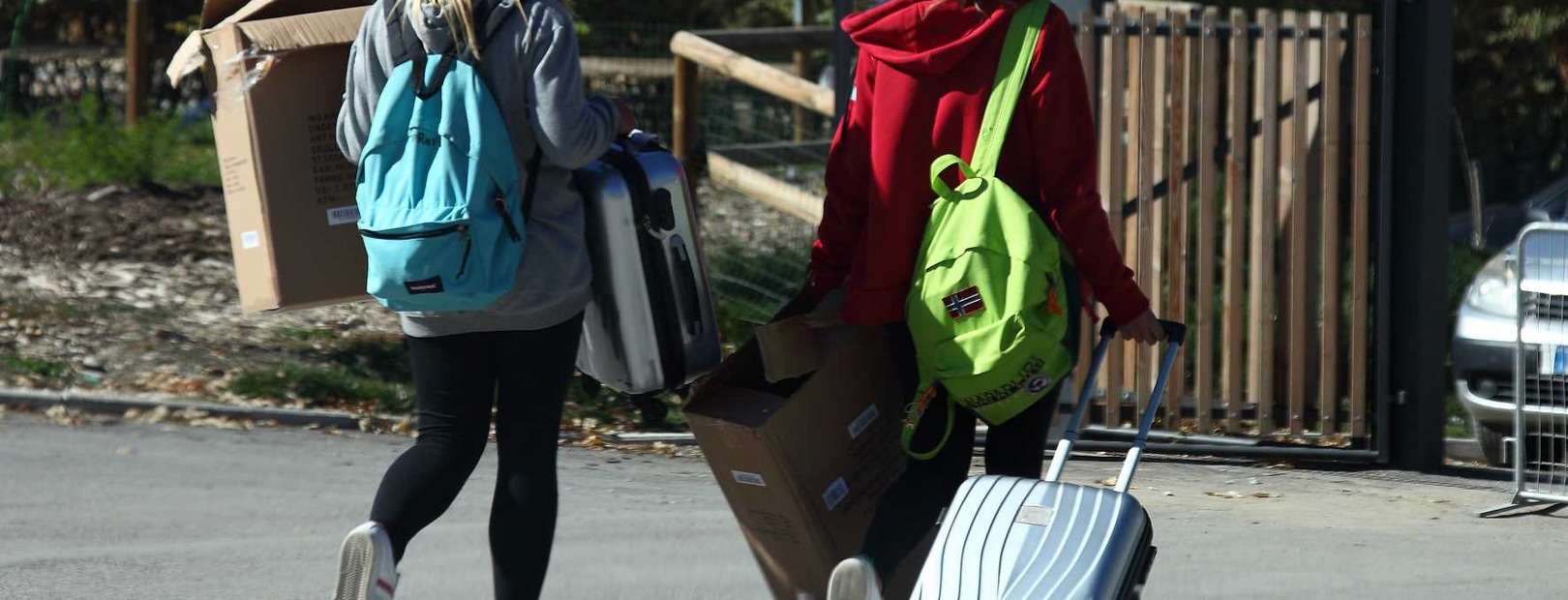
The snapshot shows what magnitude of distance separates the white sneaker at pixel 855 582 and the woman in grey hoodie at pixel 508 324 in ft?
2.25

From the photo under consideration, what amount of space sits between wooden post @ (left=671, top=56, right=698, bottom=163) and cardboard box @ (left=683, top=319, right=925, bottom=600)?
4.92 meters

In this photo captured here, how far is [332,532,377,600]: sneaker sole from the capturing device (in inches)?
150

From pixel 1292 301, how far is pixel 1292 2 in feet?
24.7

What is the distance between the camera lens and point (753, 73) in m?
8.44

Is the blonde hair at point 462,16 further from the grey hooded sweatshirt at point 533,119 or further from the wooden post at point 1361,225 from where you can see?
the wooden post at point 1361,225

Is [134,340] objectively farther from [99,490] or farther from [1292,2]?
[1292,2]

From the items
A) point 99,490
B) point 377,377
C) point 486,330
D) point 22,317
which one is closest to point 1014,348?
point 486,330

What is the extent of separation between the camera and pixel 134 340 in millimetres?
8531

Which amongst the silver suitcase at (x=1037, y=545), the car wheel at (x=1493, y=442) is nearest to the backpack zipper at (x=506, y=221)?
the silver suitcase at (x=1037, y=545)

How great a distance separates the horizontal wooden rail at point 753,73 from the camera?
26.4 ft

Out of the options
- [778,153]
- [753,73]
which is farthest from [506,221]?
[778,153]

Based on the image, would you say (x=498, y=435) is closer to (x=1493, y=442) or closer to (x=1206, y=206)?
(x=1206, y=206)

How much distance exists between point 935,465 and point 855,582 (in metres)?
0.37

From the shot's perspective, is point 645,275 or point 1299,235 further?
point 1299,235
